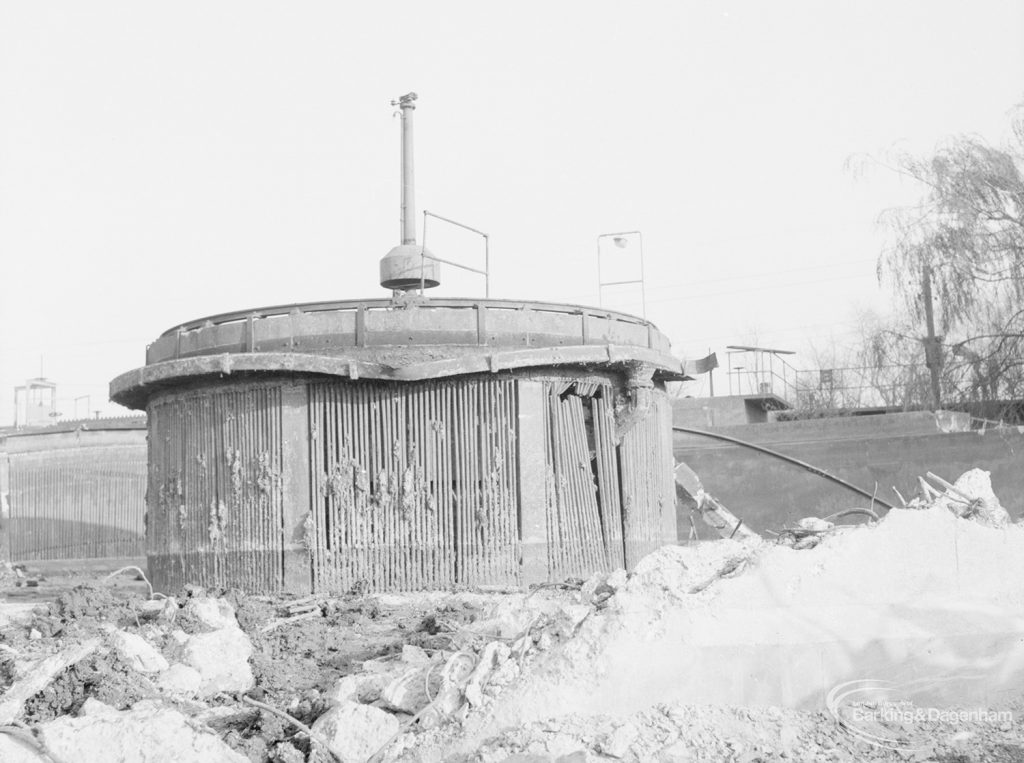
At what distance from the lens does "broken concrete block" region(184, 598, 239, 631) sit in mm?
10125

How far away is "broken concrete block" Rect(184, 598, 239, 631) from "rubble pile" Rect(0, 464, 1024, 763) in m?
1.17

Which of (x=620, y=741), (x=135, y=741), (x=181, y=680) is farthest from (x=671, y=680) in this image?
(x=181, y=680)

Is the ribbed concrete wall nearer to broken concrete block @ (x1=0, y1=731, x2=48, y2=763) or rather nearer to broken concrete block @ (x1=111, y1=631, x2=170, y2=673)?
broken concrete block @ (x1=111, y1=631, x2=170, y2=673)

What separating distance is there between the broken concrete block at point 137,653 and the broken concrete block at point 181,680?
0.30 feet

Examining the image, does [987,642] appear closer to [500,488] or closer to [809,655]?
[809,655]

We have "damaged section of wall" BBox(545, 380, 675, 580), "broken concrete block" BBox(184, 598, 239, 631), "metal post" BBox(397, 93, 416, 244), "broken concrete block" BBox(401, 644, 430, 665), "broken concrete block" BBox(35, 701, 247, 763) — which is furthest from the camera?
"metal post" BBox(397, 93, 416, 244)

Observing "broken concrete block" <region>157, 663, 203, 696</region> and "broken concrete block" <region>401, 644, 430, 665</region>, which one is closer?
"broken concrete block" <region>401, 644, 430, 665</region>

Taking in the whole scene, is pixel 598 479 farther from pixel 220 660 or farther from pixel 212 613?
pixel 220 660

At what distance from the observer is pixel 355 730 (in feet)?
23.7

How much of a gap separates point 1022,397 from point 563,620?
15.8m

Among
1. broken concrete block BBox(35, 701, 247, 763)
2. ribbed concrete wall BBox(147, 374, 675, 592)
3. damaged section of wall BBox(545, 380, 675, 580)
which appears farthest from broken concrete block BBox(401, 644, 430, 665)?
damaged section of wall BBox(545, 380, 675, 580)

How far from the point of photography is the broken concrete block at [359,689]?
783 centimetres

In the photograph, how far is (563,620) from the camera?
7.57m

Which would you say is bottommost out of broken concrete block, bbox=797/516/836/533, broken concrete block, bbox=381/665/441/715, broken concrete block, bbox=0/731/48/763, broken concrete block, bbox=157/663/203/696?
broken concrete block, bbox=0/731/48/763
